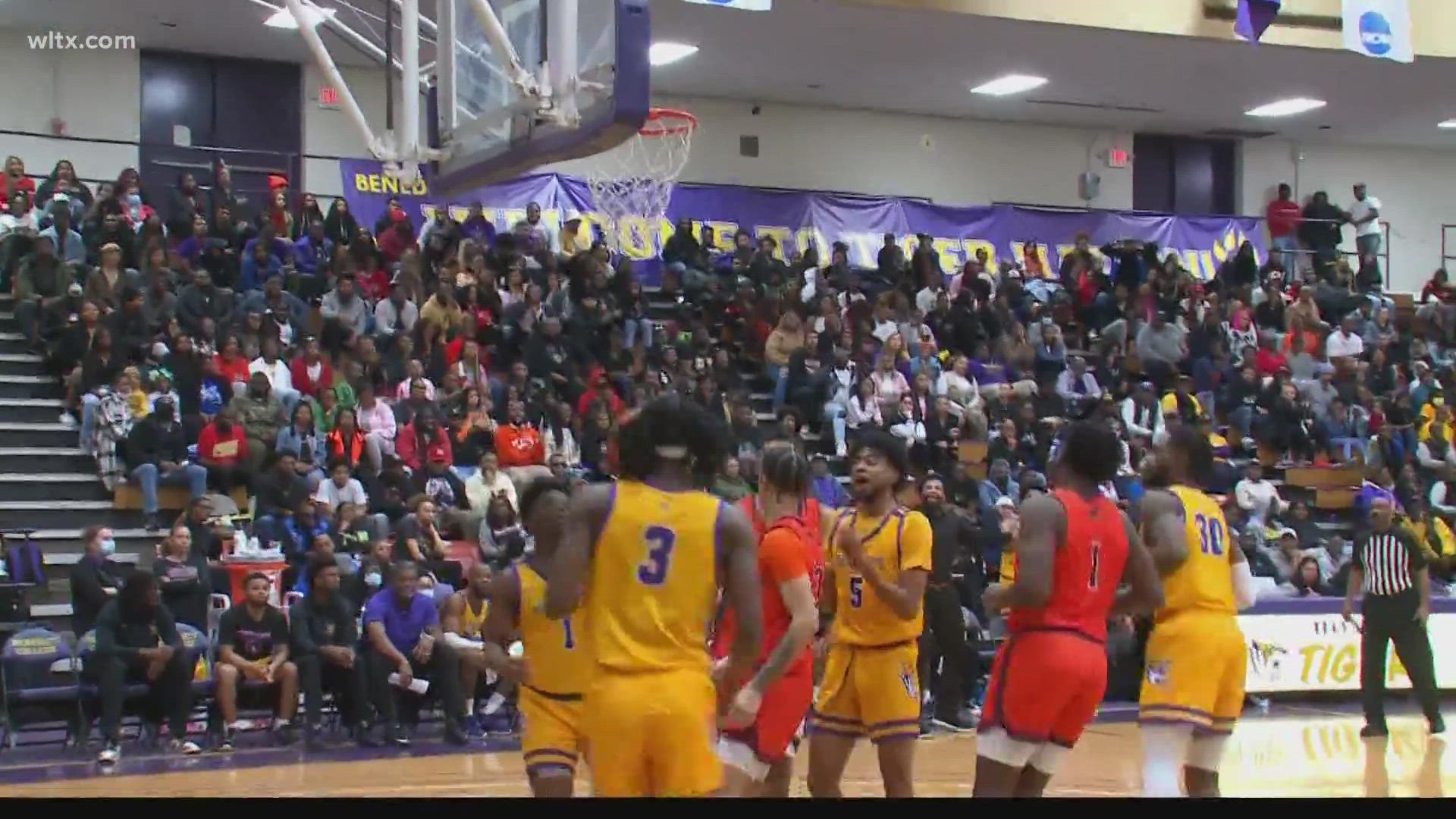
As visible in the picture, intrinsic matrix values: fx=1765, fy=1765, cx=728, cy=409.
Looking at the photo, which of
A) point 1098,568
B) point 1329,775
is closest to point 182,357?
point 1329,775

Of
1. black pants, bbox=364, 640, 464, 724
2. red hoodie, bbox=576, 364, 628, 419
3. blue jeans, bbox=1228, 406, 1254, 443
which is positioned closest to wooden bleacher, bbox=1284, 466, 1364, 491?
blue jeans, bbox=1228, 406, 1254, 443

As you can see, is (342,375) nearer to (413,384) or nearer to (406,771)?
(413,384)

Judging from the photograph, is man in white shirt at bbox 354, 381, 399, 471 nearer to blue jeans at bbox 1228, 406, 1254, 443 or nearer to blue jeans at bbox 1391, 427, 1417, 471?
blue jeans at bbox 1228, 406, 1254, 443

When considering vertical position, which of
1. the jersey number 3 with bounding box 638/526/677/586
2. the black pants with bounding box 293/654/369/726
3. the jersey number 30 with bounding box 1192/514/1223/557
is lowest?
the black pants with bounding box 293/654/369/726

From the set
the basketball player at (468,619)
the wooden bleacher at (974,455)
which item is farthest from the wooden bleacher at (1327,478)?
the basketball player at (468,619)

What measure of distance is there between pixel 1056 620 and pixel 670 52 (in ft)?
55.0

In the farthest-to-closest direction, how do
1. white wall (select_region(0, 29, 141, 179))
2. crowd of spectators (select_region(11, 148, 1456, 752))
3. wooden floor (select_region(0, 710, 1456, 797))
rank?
white wall (select_region(0, 29, 141, 179)) < crowd of spectators (select_region(11, 148, 1456, 752)) < wooden floor (select_region(0, 710, 1456, 797))

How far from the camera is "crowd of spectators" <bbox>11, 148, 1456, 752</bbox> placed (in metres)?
15.6

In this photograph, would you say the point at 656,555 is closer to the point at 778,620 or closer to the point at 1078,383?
the point at 778,620

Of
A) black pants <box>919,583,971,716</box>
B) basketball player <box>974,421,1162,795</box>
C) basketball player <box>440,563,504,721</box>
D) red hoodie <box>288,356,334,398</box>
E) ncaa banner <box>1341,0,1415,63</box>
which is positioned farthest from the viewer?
ncaa banner <box>1341,0,1415,63</box>

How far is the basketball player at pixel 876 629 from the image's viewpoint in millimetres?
7297

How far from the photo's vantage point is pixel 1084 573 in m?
6.42

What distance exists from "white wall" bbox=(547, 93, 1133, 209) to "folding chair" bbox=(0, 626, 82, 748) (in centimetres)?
1436

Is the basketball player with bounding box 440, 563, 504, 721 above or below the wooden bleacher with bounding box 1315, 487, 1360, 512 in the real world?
below
